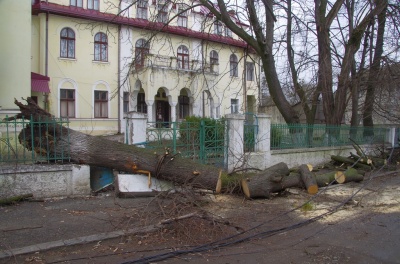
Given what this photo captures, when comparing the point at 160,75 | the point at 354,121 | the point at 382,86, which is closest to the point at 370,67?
the point at 382,86

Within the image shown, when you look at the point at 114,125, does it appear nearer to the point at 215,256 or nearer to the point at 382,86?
the point at 382,86

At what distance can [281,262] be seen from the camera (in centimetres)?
430

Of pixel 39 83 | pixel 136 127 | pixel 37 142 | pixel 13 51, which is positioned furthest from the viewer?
pixel 39 83

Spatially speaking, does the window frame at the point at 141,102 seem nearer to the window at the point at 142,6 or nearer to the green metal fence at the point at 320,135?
the window at the point at 142,6

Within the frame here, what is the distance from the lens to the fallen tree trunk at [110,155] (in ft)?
23.9

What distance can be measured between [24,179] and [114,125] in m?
15.3

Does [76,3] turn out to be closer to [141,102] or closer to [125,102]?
[125,102]

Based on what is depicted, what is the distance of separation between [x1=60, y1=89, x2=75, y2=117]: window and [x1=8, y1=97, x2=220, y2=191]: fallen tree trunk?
14101 millimetres

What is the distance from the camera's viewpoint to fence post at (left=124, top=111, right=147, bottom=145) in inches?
336

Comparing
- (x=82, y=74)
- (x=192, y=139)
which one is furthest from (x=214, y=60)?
(x=192, y=139)

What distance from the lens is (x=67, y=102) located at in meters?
20.8

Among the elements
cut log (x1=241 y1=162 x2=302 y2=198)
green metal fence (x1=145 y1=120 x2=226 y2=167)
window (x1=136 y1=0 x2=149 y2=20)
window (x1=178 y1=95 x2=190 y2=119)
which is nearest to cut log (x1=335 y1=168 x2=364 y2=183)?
cut log (x1=241 y1=162 x2=302 y2=198)

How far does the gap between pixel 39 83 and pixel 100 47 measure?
4.89 metres

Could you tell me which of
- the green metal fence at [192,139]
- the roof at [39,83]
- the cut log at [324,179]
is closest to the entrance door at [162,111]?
the roof at [39,83]
